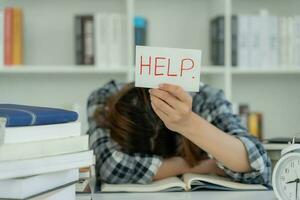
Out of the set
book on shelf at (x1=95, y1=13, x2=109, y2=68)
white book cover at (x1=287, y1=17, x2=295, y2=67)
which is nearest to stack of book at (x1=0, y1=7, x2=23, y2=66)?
book on shelf at (x1=95, y1=13, x2=109, y2=68)

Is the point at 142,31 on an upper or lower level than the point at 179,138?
upper

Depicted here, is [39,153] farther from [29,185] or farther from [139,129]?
[139,129]

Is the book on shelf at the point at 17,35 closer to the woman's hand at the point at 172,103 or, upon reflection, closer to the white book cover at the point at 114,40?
the white book cover at the point at 114,40

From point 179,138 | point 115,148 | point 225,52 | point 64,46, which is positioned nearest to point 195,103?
point 179,138

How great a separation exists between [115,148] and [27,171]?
552mm

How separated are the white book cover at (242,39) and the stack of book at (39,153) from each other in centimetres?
178

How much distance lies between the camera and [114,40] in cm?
236

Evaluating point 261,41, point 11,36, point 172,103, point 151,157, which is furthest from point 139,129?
point 261,41

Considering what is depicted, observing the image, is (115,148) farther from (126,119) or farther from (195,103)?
(195,103)

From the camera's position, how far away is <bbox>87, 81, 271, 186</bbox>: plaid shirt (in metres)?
1.13

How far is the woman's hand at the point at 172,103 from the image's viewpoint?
2.86 ft

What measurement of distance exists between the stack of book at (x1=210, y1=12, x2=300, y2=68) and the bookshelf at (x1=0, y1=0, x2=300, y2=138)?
0.03 metres

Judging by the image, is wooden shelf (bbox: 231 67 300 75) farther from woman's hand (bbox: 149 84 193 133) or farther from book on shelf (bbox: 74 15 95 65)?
woman's hand (bbox: 149 84 193 133)

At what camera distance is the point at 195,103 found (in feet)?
4.74
